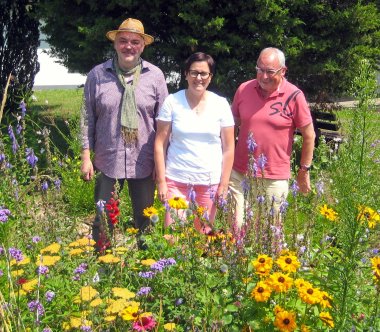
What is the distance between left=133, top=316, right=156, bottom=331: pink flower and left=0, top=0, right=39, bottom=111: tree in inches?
374

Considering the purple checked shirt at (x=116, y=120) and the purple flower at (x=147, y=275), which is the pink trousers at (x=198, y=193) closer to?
the purple checked shirt at (x=116, y=120)

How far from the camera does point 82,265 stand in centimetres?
275

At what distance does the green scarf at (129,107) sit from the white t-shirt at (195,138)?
177 millimetres

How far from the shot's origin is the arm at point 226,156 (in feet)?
12.6

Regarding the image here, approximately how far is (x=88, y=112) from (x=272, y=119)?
118 cm

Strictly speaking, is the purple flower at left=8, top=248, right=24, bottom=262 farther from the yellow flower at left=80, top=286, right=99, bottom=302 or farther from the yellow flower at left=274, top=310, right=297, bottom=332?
the yellow flower at left=274, top=310, right=297, bottom=332

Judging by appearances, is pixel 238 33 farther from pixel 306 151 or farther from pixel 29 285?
pixel 29 285

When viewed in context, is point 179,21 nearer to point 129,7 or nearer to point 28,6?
point 129,7

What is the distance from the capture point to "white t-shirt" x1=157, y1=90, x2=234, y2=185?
12.4 feet

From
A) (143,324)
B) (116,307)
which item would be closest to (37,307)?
(116,307)

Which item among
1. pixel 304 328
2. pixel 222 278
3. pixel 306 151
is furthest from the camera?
pixel 306 151

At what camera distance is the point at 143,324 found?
2.33m

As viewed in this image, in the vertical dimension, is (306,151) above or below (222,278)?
above

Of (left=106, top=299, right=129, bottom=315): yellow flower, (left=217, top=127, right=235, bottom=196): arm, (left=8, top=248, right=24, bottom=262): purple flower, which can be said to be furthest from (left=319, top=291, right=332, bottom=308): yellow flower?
(left=217, top=127, right=235, bottom=196): arm
